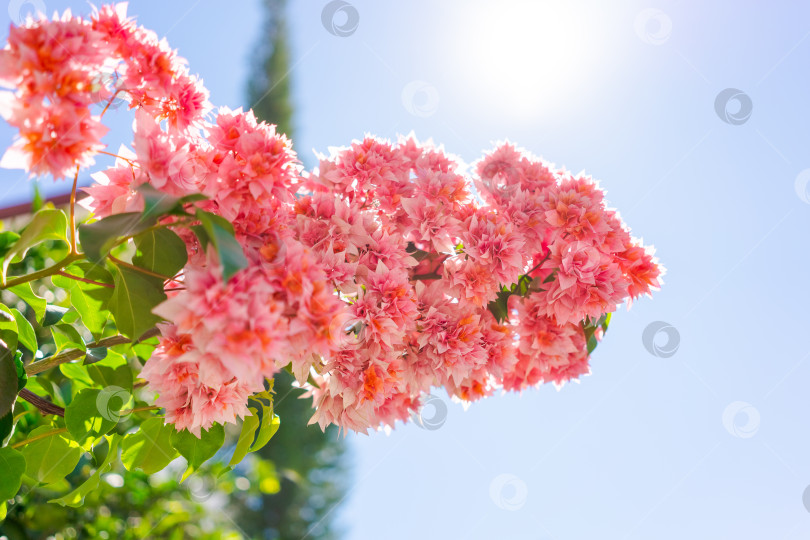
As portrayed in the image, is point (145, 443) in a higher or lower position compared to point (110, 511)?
higher

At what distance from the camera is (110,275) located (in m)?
0.61

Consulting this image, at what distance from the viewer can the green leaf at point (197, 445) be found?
0.65 m

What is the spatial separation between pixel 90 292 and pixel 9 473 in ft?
0.61

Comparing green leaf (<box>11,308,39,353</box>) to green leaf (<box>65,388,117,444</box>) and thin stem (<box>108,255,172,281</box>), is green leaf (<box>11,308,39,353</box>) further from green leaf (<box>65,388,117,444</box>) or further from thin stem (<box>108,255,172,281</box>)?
thin stem (<box>108,255,172,281</box>)

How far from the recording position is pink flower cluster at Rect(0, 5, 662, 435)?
0.46m

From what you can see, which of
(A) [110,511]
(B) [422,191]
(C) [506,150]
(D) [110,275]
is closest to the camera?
(D) [110,275]

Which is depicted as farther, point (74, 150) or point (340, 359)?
point (340, 359)

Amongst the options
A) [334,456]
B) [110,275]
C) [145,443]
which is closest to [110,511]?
[145,443]

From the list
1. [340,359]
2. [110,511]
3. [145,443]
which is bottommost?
[110,511]

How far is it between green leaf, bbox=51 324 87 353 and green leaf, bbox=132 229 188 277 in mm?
227

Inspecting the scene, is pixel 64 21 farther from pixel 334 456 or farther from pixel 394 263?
pixel 334 456

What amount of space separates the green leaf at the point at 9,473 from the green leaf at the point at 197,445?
0.46 feet

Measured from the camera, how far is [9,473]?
567 millimetres

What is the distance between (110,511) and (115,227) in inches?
52.7
